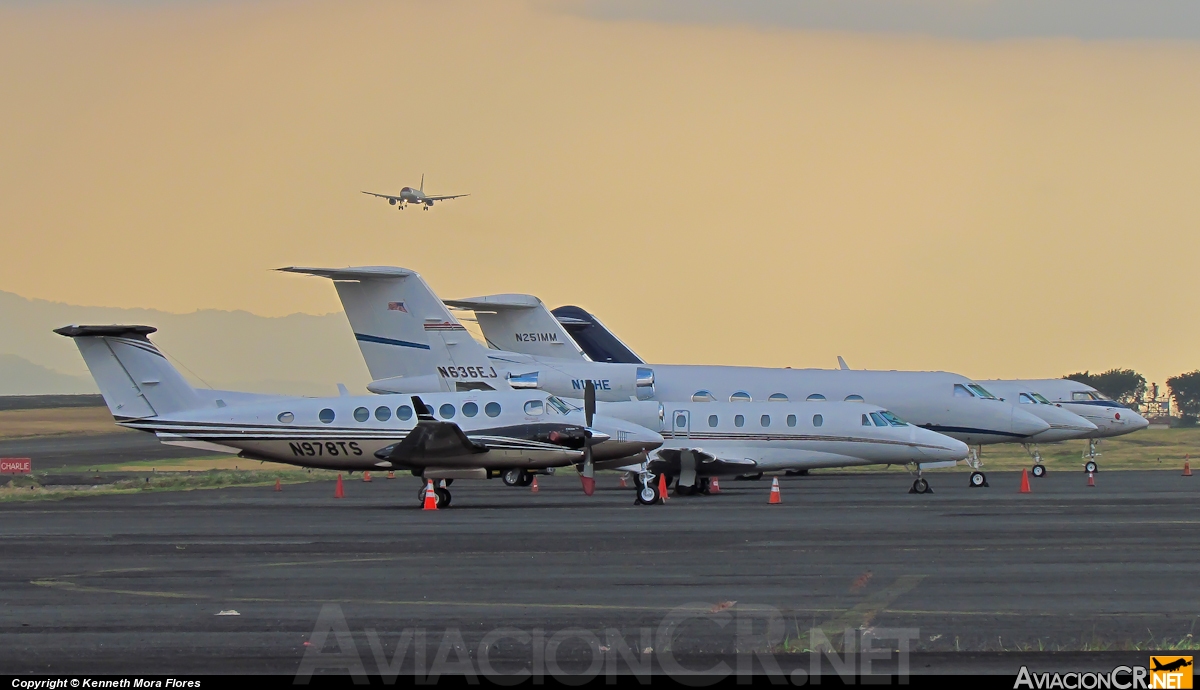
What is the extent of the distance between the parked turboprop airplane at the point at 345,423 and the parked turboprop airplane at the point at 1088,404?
2293cm

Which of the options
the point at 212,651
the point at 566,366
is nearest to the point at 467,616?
the point at 212,651

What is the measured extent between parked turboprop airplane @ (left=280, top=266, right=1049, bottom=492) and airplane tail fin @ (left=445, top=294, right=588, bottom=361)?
947 millimetres

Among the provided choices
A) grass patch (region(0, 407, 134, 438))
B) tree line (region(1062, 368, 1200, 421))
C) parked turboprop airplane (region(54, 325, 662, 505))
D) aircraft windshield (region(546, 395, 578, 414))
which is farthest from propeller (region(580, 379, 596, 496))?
tree line (region(1062, 368, 1200, 421))

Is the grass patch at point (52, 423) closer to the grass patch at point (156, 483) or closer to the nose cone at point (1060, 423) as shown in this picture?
the grass patch at point (156, 483)

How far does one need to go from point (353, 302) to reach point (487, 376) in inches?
176

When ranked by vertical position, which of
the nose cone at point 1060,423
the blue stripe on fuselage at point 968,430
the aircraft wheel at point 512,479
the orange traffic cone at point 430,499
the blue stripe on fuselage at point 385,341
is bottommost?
the orange traffic cone at point 430,499

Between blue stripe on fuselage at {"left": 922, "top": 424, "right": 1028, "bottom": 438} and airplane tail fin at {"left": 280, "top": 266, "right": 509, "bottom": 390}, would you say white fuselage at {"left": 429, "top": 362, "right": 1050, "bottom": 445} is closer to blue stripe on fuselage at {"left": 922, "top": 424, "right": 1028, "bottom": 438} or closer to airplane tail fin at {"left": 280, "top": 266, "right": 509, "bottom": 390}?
blue stripe on fuselage at {"left": 922, "top": 424, "right": 1028, "bottom": 438}

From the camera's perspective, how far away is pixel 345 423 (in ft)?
103

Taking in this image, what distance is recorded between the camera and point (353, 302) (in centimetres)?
4156

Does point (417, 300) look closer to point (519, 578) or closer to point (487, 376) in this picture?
point (487, 376)

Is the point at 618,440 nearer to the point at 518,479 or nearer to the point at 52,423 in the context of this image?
the point at 518,479

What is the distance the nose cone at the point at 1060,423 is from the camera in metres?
45.1

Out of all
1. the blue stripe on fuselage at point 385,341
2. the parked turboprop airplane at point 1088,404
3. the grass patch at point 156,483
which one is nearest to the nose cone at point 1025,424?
the parked turboprop airplane at point 1088,404

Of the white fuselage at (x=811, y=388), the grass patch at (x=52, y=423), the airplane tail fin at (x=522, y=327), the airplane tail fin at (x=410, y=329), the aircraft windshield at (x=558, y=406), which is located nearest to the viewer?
the aircraft windshield at (x=558, y=406)
